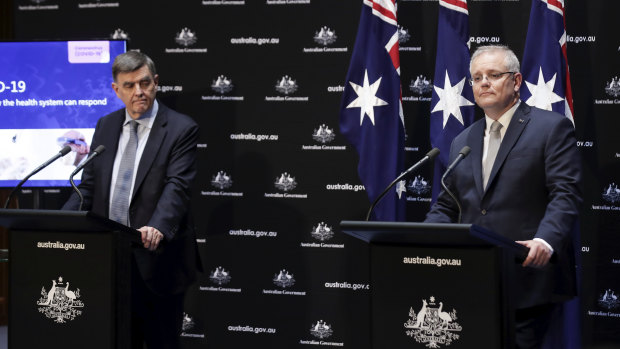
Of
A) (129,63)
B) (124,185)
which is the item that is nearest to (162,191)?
(124,185)

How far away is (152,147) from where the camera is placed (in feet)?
13.9

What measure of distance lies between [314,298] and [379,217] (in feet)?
3.59

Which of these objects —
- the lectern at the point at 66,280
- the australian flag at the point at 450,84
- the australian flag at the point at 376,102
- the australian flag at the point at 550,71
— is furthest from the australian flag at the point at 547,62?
the lectern at the point at 66,280

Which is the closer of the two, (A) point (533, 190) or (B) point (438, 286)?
(B) point (438, 286)

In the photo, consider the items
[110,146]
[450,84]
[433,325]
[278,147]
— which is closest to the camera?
[433,325]

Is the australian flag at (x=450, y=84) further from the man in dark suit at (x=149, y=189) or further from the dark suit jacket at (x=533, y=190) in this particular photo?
the man in dark suit at (x=149, y=189)

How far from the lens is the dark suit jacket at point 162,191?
13.4 feet

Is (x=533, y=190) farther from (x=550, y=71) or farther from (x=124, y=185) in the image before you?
(x=124, y=185)

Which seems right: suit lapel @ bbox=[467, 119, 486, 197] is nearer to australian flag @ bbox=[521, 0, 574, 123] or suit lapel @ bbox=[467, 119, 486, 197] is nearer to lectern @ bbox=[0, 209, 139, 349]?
australian flag @ bbox=[521, 0, 574, 123]

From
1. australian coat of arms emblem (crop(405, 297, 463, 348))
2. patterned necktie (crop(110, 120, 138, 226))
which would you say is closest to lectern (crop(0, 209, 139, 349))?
patterned necktie (crop(110, 120, 138, 226))

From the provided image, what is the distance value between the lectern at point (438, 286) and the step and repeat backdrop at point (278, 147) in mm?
2783

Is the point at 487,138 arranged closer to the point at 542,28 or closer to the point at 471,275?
the point at 471,275

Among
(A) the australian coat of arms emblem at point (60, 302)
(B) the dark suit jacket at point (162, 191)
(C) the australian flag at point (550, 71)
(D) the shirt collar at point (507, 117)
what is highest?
(C) the australian flag at point (550, 71)

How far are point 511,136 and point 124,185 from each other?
1.98m
